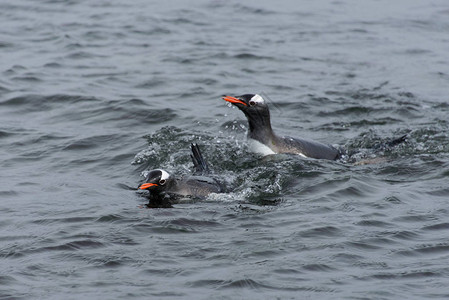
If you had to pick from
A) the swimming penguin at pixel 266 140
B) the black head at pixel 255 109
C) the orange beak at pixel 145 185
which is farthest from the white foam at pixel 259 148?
the orange beak at pixel 145 185

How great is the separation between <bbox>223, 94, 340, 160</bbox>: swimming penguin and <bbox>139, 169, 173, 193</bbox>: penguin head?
202 centimetres

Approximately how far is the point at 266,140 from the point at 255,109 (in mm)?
474

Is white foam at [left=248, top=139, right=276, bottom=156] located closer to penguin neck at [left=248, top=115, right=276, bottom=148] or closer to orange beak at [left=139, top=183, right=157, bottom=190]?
penguin neck at [left=248, top=115, right=276, bottom=148]

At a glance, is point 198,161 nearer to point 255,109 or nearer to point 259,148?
point 259,148

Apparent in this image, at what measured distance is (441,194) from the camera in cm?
929

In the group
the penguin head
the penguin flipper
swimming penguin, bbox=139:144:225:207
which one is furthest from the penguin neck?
the penguin head

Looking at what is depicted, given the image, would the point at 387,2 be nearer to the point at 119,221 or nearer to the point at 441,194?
the point at 441,194

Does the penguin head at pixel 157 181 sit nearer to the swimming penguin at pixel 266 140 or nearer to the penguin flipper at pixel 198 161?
the penguin flipper at pixel 198 161

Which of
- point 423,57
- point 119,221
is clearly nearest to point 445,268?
point 119,221

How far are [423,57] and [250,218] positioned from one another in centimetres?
999

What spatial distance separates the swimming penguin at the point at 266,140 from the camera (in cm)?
1084

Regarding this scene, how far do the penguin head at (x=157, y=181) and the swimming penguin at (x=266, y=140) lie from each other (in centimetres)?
202

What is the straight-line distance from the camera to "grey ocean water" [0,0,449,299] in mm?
7012

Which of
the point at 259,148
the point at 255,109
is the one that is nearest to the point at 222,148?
the point at 259,148
